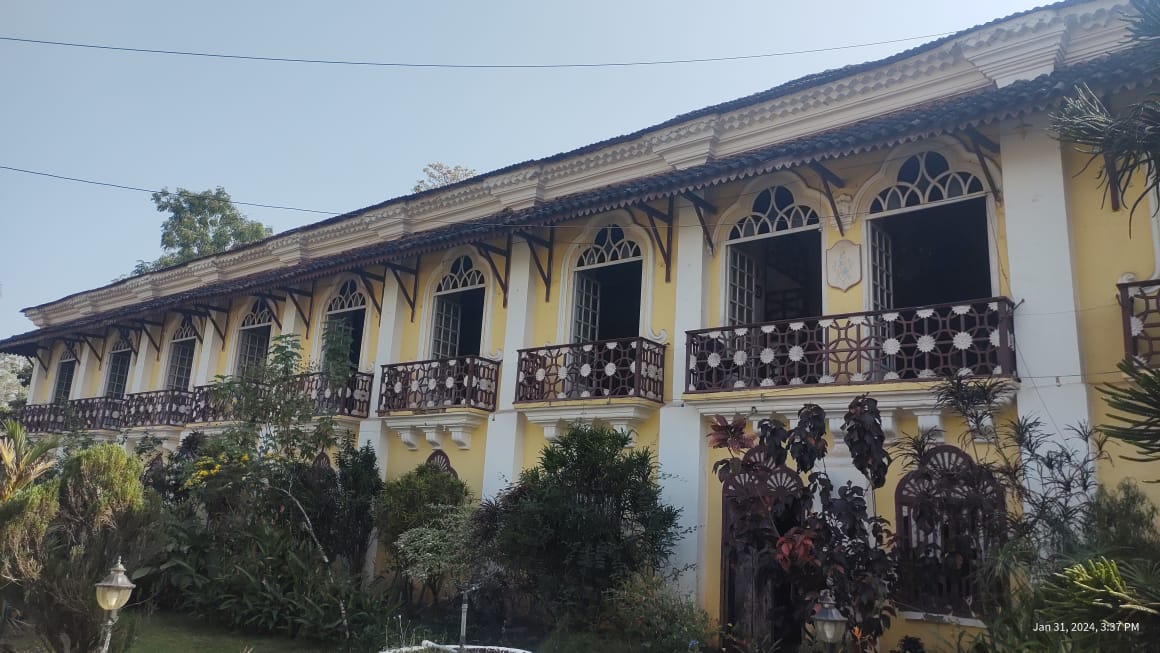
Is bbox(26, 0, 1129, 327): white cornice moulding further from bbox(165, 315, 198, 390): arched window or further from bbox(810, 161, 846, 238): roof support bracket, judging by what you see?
bbox(165, 315, 198, 390): arched window

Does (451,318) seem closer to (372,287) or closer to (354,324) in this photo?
(372,287)

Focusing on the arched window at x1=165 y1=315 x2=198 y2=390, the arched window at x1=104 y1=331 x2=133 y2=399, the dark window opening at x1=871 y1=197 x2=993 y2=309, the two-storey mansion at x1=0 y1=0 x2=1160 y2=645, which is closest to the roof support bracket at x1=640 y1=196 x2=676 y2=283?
the two-storey mansion at x1=0 y1=0 x2=1160 y2=645

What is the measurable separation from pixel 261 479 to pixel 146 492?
12.7ft

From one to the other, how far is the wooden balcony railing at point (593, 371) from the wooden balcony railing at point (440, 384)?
0.86 metres

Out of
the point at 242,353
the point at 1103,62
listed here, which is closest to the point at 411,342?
the point at 242,353

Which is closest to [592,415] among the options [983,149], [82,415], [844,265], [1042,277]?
[844,265]

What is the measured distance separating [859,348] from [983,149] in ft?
9.05

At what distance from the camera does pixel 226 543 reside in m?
12.3

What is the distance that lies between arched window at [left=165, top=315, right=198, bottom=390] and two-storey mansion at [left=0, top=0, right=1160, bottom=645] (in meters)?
3.58

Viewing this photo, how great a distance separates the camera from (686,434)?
36.4 feet

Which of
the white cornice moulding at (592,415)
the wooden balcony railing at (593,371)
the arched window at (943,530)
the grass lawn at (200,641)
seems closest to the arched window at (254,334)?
the grass lawn at (200,641)

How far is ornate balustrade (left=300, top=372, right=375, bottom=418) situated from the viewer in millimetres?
14828

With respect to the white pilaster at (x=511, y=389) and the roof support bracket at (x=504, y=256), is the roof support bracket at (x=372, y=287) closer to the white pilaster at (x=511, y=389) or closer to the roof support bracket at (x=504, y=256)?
the roof support bracket at (x=504, y=256)

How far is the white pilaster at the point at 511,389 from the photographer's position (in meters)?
12.9
